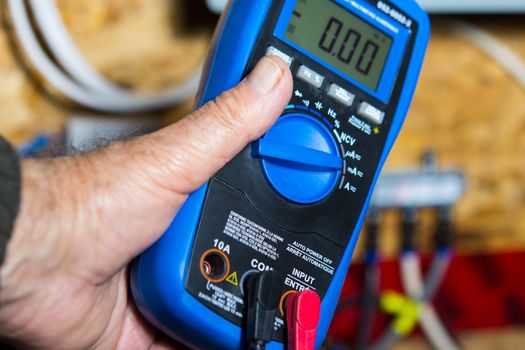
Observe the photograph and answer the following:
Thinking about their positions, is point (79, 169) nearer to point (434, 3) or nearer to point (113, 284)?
point (113, 284)

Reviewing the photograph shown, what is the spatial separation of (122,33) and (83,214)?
0.42 meters

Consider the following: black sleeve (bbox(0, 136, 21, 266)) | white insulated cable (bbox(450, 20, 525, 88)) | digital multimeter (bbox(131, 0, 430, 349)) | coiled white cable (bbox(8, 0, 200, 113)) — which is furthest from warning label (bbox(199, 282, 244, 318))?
white insulated cable (bbox(450, 20, 525, 88))

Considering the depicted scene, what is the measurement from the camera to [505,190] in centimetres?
104

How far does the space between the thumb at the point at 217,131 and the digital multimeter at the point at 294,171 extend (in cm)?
2

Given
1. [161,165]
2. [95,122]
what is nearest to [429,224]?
[95,122]

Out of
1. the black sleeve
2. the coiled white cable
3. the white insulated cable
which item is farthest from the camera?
the white insulated cable

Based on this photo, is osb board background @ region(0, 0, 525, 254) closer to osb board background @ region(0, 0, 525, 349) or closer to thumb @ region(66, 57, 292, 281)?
osb board background @ region(0, 0, 525, 349)

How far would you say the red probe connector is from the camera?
0.51 metres

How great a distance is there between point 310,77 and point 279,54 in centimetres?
3

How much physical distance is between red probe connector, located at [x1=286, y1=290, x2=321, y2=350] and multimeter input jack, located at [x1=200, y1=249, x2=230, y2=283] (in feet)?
0.18

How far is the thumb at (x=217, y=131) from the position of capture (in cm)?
50

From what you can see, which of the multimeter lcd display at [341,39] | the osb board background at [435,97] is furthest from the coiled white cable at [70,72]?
the multimeter lcd display at [341,39]

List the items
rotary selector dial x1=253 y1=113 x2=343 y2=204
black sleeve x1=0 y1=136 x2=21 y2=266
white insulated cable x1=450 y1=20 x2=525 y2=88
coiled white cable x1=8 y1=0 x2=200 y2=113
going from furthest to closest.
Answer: white insulated cable x1=450 y1=20 x2=525 y2=88, coiled white cable x1=8 y1=0 x2=200 y2=113, rotary selector dial x1=253 y1=113 x2=343 y2=204, black sleeve x1=0 y1=136 x2=21 y2=266

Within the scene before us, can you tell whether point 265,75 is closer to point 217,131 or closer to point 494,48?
point 217,131
